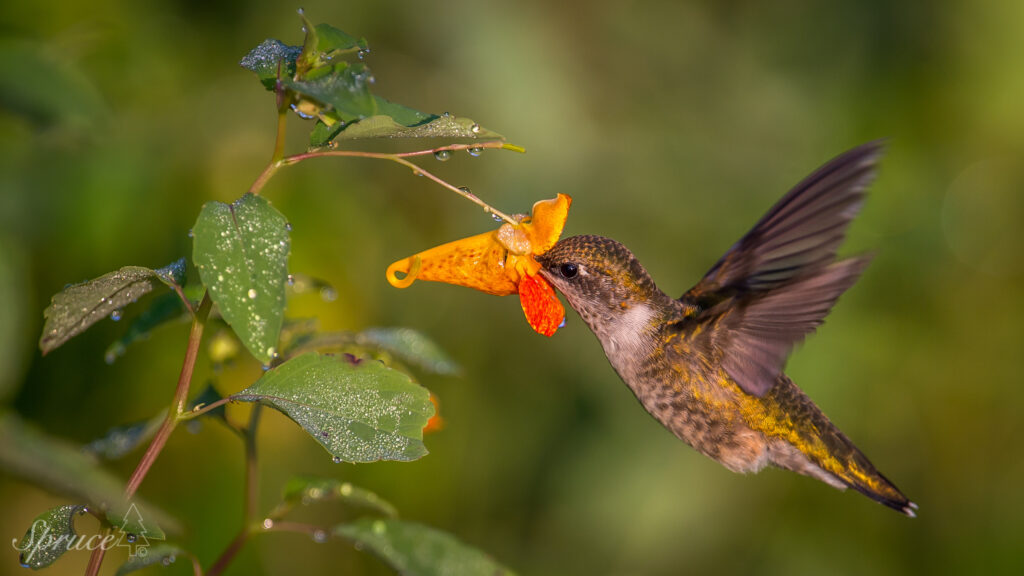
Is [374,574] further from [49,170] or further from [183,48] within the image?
[183,48]

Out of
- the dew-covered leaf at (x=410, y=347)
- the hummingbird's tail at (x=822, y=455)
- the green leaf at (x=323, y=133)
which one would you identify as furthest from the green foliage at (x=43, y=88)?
the hummingbird's tail at (x=822, y=455)

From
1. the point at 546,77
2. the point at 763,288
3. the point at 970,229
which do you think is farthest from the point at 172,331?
the point at 970,229

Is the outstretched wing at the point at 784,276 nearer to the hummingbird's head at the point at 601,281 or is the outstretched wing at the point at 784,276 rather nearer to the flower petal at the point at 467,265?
the hummingbird's head at the point at 601,281

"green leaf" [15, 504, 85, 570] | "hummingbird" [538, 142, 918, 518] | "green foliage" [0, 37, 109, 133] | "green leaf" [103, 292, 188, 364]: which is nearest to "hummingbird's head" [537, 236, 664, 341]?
"hummingbird" [538, 142, 918, 518]

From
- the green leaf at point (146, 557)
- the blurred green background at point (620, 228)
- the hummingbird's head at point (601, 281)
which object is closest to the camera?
the green leaf at point (146, 557)

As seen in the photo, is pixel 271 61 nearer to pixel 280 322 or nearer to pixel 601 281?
pixel 280 322

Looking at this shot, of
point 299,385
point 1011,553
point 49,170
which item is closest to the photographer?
point 299,385

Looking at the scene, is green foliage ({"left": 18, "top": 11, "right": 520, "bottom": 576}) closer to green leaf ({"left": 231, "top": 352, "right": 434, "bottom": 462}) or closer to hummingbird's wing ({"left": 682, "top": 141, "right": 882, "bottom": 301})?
green leaf ({"left": 231, "top": 352, "right": 434, "bottom": 462})
